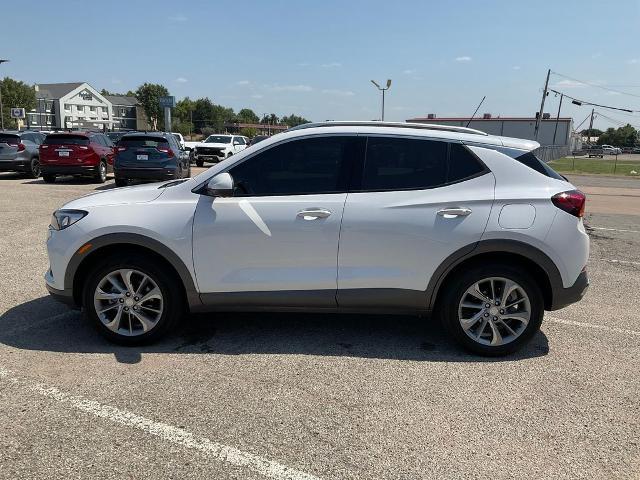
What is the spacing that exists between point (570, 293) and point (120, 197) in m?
3.68

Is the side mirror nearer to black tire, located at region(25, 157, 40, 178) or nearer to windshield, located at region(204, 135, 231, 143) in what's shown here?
black tire, located at region(25, 157, 40, 178)

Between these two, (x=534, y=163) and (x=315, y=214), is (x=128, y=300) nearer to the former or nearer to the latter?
(x=315, y=214)

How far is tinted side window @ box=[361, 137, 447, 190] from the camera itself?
3930 mm

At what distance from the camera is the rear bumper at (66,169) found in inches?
595

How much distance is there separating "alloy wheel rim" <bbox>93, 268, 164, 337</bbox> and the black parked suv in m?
10.1

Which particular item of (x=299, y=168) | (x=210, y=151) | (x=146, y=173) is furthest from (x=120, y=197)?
(x=210, y=151)

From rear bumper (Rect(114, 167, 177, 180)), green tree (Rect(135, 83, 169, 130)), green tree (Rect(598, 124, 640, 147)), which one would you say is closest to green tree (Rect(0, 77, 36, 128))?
green tree (Rect(135, 83, 169, 130))

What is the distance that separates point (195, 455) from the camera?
2.72m

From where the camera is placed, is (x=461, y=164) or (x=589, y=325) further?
(x=589, y=325)

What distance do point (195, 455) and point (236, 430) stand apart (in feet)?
0.99

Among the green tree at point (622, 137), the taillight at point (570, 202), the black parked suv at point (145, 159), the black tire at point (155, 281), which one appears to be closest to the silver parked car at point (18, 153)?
the black parked suv at point (145, 159)

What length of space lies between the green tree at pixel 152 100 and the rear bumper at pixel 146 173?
129 metres

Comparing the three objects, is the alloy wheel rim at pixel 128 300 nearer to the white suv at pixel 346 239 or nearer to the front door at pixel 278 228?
the white suv at pixel 346 239

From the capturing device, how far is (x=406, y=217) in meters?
3.83
